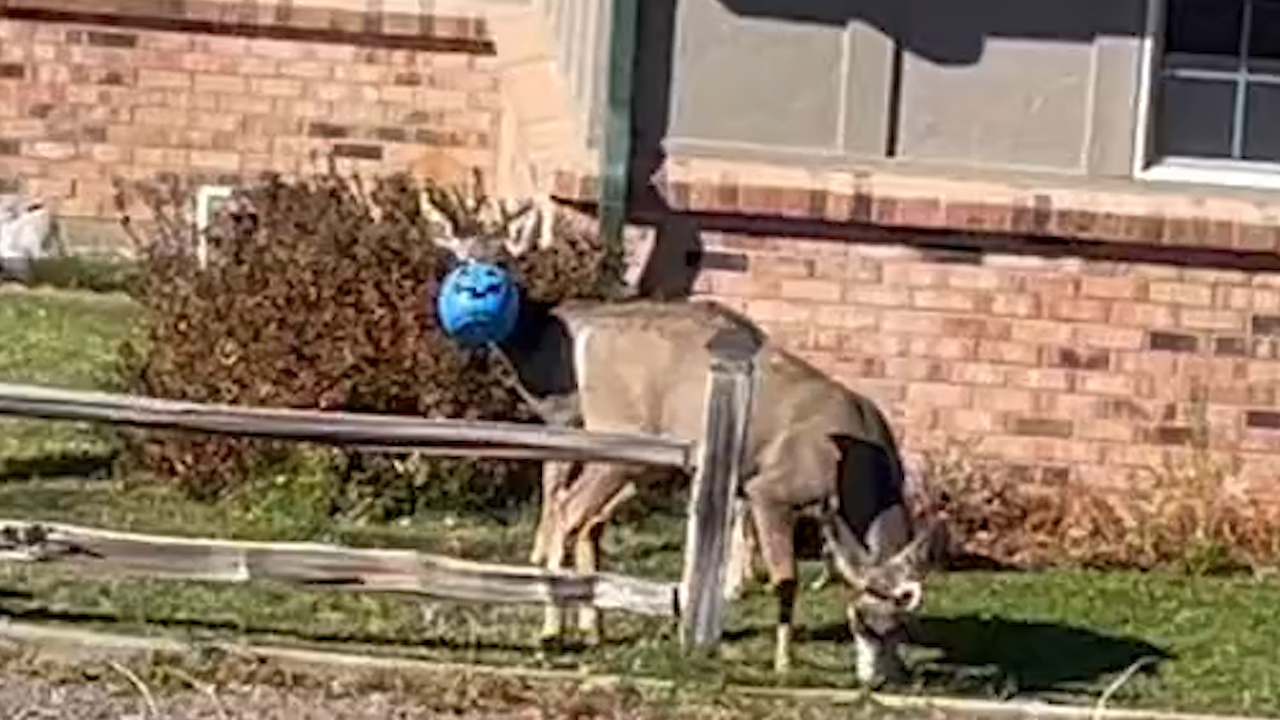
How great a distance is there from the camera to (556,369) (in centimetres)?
1166

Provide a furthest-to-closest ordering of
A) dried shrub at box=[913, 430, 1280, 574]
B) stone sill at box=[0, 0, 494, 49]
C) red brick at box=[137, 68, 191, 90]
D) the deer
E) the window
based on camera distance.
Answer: red brick at box=[137, 68, 191, 90] < stone sill at box=[0, 0, 494, 49] < the window < dried shrub at box=[913, 430, 1280, 574] < the deer

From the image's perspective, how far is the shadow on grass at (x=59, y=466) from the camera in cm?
1384

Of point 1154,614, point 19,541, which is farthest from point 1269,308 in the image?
point 19,541

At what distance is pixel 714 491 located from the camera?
10742 millimetres

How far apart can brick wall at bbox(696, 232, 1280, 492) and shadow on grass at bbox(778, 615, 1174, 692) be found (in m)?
2.28

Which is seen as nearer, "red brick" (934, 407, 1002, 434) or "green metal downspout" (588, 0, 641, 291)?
"green metal downspout" (588, 0, 641, 291)

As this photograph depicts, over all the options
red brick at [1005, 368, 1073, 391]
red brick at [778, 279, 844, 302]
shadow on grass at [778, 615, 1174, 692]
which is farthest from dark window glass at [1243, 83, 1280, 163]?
shadow on grass at [778, 615, 1174, 692]

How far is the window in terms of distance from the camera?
579 inches

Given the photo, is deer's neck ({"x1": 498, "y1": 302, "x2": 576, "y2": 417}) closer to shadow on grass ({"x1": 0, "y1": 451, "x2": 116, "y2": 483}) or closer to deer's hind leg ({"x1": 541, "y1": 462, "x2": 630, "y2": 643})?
deer's hind leg ({"x1": 541, "y1": 462, "x2": 630, "y2": 643})

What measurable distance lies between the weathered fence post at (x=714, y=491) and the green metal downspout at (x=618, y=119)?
357 cm

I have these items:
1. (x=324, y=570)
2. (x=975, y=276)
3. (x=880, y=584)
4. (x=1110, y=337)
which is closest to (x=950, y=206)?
(x=975, y=276)

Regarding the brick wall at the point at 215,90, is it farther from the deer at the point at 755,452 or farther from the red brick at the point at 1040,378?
the deer at the point at 755,452

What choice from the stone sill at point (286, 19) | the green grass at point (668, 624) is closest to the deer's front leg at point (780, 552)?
the green grass at point (668, 624)

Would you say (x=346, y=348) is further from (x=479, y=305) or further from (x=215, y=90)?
(x=215, y=90)
